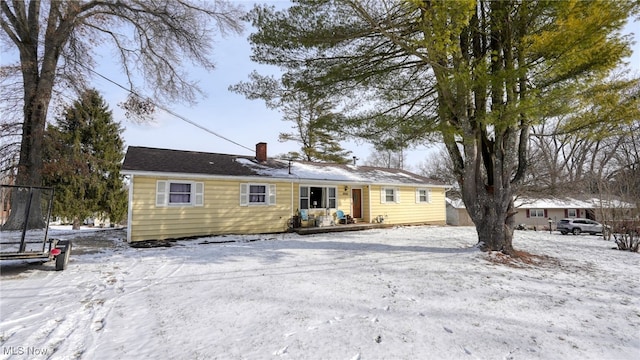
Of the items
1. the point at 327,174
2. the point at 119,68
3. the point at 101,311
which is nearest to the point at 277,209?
the point at 327,174

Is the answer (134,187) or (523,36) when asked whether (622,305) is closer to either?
(523,36)

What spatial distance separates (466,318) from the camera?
3.96m

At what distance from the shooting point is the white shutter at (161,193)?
10836mm

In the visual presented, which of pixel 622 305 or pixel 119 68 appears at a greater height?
pixel 119 68

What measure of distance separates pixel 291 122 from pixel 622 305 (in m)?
→ 23.3

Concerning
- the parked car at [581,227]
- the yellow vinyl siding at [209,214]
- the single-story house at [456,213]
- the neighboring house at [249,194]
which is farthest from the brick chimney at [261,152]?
the parked car at [581,227]

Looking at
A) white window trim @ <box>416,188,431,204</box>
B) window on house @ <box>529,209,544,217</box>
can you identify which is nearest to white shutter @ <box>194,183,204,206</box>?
white window trim @ <box>416,188,431,204</box>

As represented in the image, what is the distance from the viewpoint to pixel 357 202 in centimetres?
1611

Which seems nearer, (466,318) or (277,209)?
(466,318)

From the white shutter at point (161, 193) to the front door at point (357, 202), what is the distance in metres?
8.93

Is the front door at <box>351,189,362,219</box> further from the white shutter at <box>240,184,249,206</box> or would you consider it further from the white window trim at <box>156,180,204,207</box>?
the white window trim at <box>156,180,204,207</box>

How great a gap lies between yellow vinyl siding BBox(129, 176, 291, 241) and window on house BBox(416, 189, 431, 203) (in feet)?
27.6

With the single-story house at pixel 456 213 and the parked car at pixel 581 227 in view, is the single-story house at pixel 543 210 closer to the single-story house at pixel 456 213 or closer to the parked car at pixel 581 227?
the single-story house at pixel 456 213

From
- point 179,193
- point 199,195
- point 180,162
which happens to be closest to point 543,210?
point 199,195
